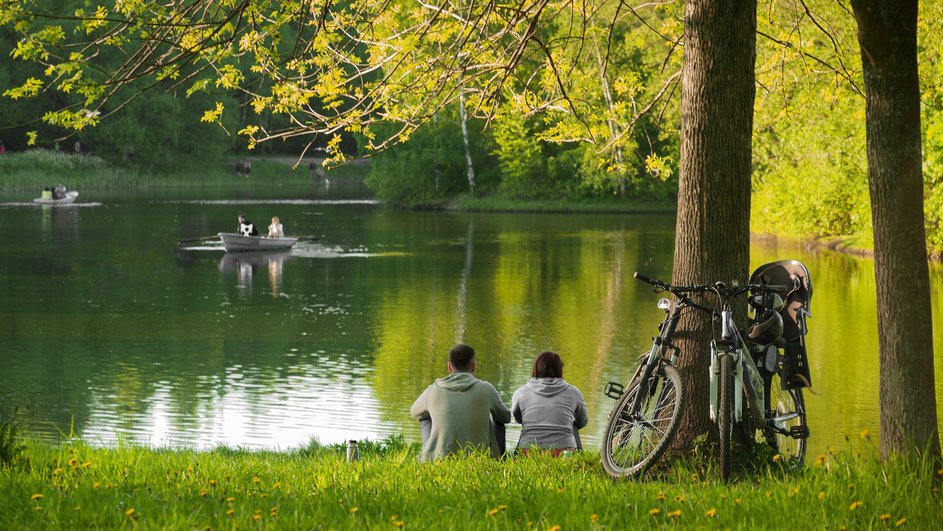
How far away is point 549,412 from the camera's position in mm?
9633

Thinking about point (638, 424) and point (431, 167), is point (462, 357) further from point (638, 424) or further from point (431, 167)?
point (431, 167)

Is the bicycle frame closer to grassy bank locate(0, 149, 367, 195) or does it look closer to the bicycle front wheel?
the bicycle front wheel

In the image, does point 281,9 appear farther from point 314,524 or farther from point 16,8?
point 314,524

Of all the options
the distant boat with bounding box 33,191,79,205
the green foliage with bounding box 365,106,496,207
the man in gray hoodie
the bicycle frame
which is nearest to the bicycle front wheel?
the bicycle frame

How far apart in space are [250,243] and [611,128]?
26.8m

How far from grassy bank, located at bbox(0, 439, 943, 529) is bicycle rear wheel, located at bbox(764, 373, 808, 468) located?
0.52ft

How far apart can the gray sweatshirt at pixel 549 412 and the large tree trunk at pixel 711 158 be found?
5.34 feet

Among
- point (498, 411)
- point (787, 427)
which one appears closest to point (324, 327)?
point (498, 411)

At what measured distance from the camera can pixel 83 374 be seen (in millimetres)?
17938

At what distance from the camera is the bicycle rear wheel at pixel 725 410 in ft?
24.0

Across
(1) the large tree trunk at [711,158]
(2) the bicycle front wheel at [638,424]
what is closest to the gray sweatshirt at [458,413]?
(1) the large tree trunk at [711,158]

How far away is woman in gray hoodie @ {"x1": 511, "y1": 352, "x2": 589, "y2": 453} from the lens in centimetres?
957

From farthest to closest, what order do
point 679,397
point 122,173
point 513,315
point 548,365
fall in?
point 122,173 → point 513,315 → point 548,365 → point 679,397

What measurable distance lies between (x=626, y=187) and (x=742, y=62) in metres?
56.0
